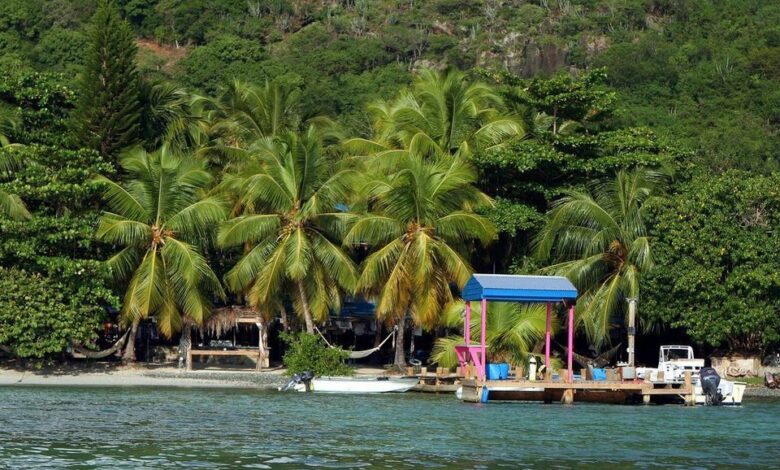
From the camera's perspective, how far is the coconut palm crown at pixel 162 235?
133 ft

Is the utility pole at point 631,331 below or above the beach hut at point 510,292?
below

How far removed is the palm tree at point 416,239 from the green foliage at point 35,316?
9.61 m

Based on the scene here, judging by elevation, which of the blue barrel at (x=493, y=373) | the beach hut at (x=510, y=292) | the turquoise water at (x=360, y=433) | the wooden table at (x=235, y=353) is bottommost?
the turquoise water at (x=360, y=433)

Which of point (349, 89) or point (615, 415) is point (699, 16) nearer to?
point (349, 89)

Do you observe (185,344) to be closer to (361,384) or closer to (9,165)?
(9,165)

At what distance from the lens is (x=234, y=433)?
83.7ft

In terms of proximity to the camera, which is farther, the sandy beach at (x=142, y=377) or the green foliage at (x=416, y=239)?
the sandy beach at (x=142, y=377)

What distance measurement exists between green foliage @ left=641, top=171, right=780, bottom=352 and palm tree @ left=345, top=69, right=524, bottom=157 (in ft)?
23.8

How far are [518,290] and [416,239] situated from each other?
24.7 feet

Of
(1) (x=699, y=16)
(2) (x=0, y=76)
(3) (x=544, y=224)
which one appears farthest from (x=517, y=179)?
(1) (x=699, y=16)

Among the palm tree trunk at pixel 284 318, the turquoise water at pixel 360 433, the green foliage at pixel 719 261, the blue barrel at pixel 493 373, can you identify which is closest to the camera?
the turquoise water at pixel 360 433

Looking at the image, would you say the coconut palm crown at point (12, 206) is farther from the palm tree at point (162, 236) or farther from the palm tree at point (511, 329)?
the palm tree at point (511, 329)

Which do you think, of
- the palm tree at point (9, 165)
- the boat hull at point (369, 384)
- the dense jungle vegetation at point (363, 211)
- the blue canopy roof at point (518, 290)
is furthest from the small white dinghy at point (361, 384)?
the palm tree at point (9, 165)

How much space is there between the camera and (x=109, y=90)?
142 feet
